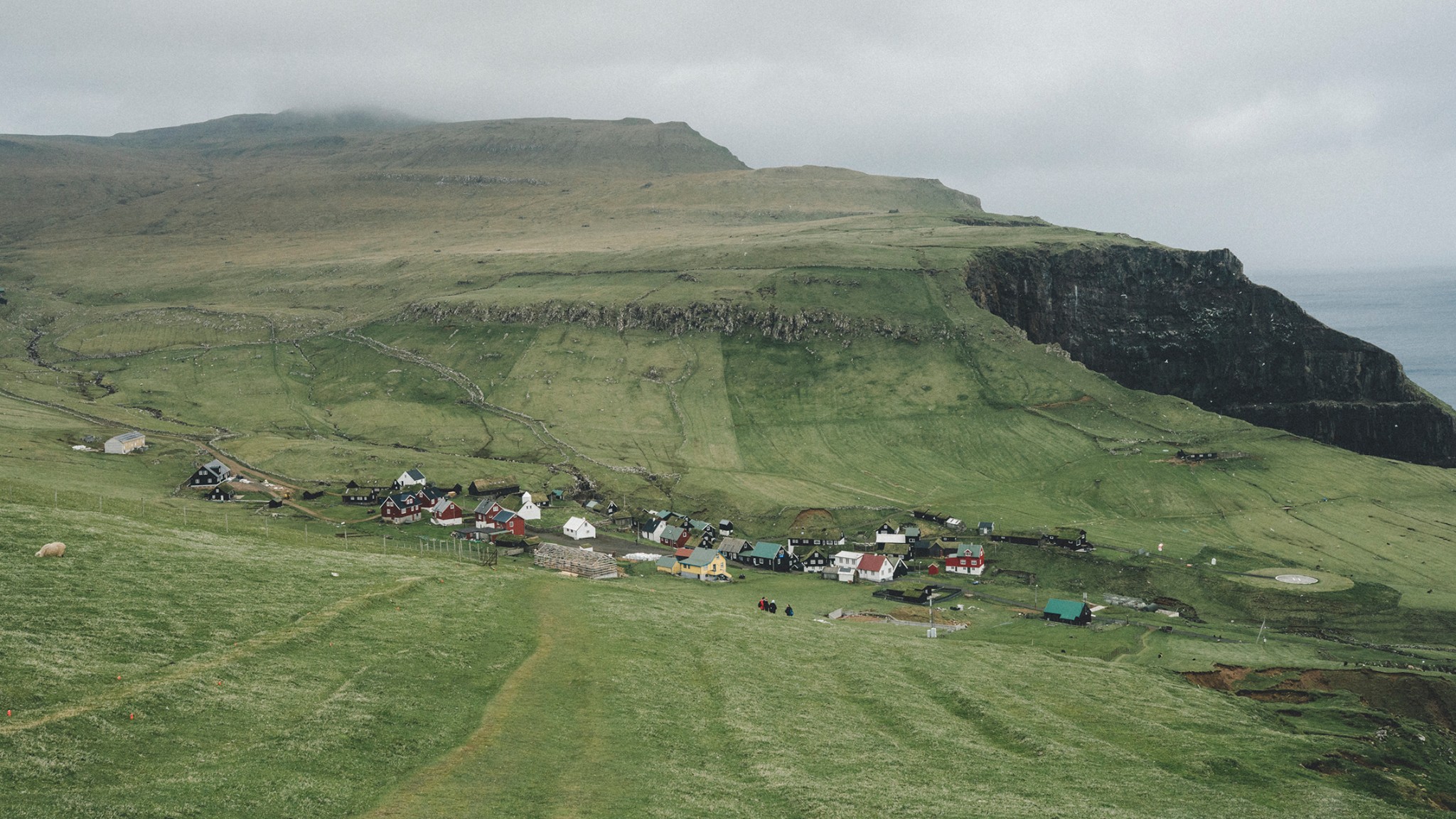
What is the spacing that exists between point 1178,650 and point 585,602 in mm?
59809

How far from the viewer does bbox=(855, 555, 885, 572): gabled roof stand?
4742 inches

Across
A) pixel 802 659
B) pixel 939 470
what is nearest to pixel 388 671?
pixel 802 659

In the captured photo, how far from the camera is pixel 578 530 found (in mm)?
131000

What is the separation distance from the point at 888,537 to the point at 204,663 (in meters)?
110

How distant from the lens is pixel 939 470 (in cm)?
17550

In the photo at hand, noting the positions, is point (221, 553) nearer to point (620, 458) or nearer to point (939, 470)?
point (620, 458)

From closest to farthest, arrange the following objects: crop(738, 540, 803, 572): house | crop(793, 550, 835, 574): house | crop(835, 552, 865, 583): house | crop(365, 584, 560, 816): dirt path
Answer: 1. crop(365, 584, 560, 816): dirt path
2. crop(835, 552, 865, 583): house
3. crop(793, 550, 835, 574): house
4. crop(738, 540, 803, 572): house

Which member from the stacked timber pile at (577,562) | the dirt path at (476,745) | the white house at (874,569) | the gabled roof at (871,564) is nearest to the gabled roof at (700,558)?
the stacked timber pile at (577,562)

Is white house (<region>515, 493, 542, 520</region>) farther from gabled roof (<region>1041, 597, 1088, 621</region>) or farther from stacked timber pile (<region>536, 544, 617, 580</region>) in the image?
gabled roof (<region>1041, 597, 1088, 621</region>)

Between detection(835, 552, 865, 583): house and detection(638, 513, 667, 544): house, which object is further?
detection(638, 513, 667, 544): house

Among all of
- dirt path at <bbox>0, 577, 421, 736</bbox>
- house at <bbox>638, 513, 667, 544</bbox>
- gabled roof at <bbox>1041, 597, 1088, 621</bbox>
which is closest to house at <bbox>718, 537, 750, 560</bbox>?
house at <bbox>638, 513, 667, 544</bbox>

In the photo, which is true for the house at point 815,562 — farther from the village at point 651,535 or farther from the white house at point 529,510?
the white house at point 529,510

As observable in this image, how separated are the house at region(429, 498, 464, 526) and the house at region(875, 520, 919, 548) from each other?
200 feet

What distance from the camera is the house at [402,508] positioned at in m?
127
